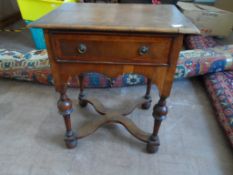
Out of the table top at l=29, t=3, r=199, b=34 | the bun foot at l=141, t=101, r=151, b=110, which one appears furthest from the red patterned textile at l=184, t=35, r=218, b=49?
the table top at l=29, t=3, r=199, b=34

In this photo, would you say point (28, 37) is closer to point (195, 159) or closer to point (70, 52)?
point (70, 52)

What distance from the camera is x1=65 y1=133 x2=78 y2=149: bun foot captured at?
1.05 meters

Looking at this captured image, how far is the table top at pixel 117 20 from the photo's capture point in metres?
0.68

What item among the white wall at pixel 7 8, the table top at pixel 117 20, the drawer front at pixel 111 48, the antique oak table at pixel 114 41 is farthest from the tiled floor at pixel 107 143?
the white wall at pixel 7 8

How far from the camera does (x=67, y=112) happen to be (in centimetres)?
94

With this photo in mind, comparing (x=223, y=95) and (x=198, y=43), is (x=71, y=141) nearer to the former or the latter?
(x=223, y=95)

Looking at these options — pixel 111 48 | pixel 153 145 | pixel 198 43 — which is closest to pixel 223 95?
A: pixel 153 145

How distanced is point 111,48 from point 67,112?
0.39m

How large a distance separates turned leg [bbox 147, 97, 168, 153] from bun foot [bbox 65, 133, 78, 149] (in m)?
0.39

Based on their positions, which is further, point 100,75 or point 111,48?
point 100,75

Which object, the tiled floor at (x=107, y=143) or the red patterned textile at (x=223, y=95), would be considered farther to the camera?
the red patterned textile at (x=223, y=95)

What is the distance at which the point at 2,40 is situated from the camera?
2436 millimetres

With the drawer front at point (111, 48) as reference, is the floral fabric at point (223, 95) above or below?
below

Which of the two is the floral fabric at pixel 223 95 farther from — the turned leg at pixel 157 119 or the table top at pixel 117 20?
the table top at pixel 117 20
